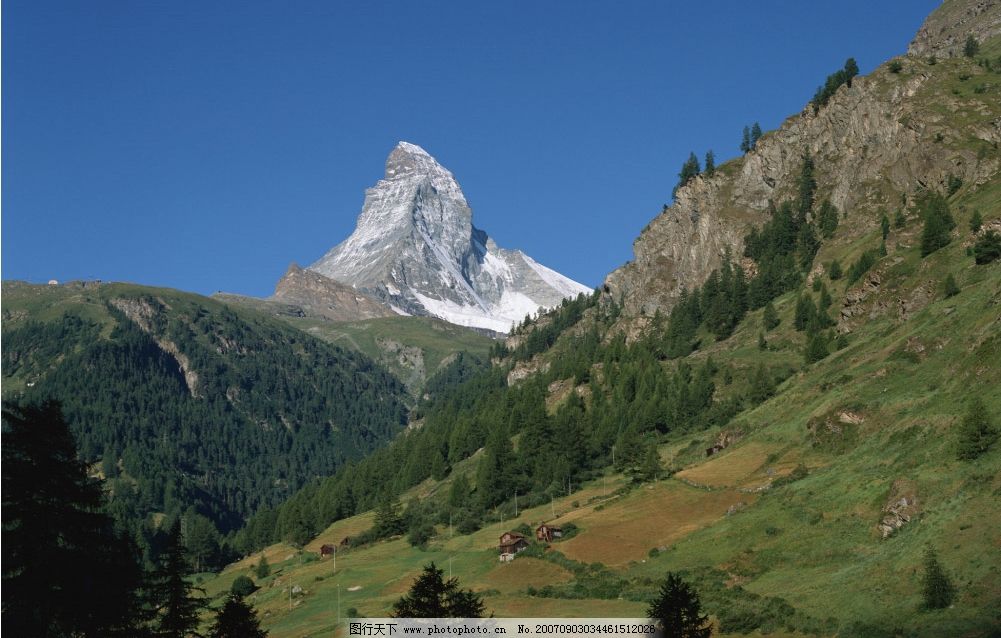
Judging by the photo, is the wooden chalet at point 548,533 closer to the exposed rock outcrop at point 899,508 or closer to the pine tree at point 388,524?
the exposed rock outcrop at point 899,508

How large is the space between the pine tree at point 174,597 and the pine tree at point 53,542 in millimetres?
13276

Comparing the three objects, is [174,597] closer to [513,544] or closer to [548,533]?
[513,544]

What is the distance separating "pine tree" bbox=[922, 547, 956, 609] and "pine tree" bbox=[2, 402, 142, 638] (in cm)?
5311

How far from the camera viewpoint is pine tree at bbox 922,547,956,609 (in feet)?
205

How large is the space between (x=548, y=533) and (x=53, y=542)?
334ft

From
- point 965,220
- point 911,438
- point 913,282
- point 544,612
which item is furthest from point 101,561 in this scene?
point 965,220

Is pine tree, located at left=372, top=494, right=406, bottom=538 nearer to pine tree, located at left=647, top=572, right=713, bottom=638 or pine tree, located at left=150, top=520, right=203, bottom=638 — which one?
pine tree, located at left=647, top=572, right=713, bottom=638

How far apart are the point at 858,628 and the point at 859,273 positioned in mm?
138285

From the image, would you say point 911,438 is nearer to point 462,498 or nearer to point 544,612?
point 544,612

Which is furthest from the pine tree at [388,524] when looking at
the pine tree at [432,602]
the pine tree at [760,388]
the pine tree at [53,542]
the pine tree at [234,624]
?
the pine tree at [53,542]

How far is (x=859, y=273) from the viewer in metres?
190

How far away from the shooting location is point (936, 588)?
207 feet

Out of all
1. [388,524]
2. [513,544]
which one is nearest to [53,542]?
[513,544]

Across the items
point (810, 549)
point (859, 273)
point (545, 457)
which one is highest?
point (859, 273)
